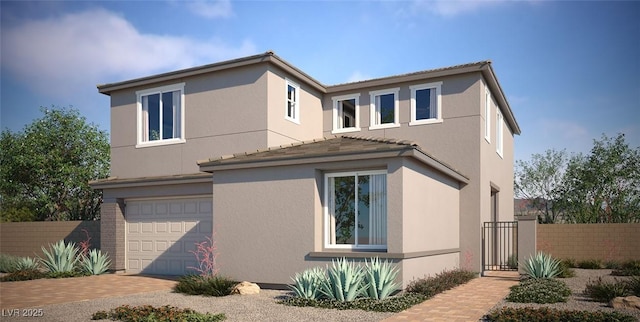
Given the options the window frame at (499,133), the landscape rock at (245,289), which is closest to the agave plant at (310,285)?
the landscape rock at (245,289)

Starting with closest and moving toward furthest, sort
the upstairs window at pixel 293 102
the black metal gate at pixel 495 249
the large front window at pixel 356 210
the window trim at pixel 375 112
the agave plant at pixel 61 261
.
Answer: the large front window at pixel 356 210 < the agave plant at pixel 61 261 < the black metal gate at pixel 495 249 < the upstairs window at pixel 293 102 < the window trim at pixel 375 112

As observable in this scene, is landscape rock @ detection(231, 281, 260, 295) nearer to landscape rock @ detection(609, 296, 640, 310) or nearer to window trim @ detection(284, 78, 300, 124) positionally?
window trim @ detection(284, 78, 300, 124)

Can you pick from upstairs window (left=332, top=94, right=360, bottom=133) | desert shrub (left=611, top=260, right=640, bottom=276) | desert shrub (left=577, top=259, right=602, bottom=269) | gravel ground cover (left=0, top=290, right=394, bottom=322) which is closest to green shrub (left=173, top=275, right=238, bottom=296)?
gravel ground cover (left=0, top=290, right=394, bottom=322)

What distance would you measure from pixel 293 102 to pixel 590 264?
12.3 meters

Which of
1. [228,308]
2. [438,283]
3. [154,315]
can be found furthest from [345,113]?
[154,315]

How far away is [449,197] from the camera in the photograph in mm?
16656

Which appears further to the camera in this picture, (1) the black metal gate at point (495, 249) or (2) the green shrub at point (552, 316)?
(1) the black metal gate at point (495, 249)

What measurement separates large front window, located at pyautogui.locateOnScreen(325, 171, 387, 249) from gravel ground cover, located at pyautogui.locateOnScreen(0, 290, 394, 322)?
1.94 meters

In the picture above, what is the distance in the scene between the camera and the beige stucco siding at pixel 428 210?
42.1ft

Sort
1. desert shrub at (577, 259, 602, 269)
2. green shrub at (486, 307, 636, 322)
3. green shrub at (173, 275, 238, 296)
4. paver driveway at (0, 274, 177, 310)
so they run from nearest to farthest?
green shrub at (486, 307, 636, 322)
paver driveway at (0, 274, 177, 310)
green shrub at (173, 275, 238, 296)
desert shrub at (577, 259, 602, 269)

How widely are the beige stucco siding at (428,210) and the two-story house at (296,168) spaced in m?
0.05

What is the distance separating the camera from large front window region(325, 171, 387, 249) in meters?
13.3

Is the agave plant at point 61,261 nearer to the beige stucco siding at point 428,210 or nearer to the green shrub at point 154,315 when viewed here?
the green shrub at point 154,315

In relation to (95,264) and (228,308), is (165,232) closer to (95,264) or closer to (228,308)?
(95,264)
